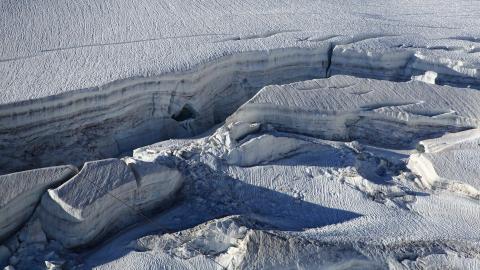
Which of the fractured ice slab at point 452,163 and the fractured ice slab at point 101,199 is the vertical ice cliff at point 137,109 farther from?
the fractured ice slab at point 452,163

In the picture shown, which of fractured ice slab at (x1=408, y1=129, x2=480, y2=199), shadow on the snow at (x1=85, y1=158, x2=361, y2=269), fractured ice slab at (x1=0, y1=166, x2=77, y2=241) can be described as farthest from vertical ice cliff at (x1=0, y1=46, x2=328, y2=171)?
fractured ice slab at (x1=408, y1=129, x2=480, y2=199)

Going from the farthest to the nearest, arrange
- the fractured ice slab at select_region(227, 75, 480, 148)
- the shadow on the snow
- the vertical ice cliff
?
the fractured ice slab at select_region(227, 75, 480, 148) → the vertical ice cliff → the shadow on the snow

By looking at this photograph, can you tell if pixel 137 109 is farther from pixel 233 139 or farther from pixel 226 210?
pixel 226 210

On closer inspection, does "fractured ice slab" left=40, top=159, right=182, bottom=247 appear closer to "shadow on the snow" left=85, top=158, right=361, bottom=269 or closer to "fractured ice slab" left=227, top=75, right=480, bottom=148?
"shadow on the snow" left=85, top=158, right=361, bottom=269

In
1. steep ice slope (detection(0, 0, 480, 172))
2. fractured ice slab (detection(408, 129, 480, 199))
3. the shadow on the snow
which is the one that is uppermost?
steep ice slope (detection(0, 0, 480, 172))

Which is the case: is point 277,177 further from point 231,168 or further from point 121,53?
point 121,53

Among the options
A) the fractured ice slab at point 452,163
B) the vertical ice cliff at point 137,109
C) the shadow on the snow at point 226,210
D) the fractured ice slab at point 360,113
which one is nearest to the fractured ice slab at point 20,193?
the shadow on the snow at point 226,210
